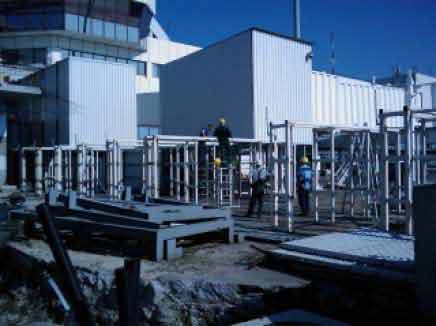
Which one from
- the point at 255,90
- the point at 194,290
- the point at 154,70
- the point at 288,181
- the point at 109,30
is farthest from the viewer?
the point at 154,70

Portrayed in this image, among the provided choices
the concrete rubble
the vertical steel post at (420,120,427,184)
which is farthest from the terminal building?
the concrete rubble

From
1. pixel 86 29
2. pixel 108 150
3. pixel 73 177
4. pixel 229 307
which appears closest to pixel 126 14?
pixel 86 29

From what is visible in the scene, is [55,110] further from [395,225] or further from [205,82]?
[395,225]

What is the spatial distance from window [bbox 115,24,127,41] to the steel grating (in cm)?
3142

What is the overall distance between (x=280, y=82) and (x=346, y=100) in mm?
6578

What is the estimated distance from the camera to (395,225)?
10.3 metres

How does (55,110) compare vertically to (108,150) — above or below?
above

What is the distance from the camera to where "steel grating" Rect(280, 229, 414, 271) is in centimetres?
588

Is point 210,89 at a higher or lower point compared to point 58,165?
higher

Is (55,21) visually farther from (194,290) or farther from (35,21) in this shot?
(194,290)

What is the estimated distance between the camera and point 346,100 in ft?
86.9

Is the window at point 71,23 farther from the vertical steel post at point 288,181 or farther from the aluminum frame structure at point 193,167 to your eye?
the vertical steel post at point 288,181

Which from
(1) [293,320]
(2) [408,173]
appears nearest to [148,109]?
(2) [408,173]

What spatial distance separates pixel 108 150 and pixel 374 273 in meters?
13.0
